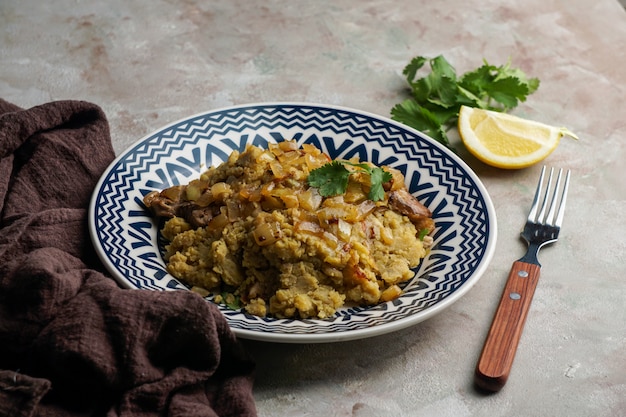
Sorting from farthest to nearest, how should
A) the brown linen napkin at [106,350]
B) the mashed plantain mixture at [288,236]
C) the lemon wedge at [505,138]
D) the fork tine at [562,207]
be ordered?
the lemon wedge at [505,138] → the fork tine at [562,207] → the mashed plantain mixture at [288,236] → the brown linen napkin at [106,350]

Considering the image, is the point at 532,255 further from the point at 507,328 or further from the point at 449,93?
the point at 449,93

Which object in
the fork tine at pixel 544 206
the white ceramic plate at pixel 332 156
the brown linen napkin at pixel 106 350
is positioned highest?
the brown linen napkin at pixel 106 350

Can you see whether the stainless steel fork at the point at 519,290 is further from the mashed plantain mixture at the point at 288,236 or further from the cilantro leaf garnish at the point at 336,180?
the cilantro leaf garnish at the point at 336,180

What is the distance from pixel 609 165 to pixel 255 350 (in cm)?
203

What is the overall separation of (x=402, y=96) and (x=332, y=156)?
0.89 metres

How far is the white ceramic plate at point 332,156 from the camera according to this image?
248 cm

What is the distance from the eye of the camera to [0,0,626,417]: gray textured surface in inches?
97.3

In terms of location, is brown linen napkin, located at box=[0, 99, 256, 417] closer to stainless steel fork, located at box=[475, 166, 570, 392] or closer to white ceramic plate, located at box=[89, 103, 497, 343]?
white ceramic plate, located at box=[89, 103, 497, 343]

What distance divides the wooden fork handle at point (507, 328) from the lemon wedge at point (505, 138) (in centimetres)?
79

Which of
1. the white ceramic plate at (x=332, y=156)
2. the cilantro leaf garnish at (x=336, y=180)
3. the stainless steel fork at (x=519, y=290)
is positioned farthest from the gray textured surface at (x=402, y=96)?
the cilantro leaf garnish at (x=336, y=180)

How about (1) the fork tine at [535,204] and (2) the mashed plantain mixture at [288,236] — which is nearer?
(2) the mashed plantain mixture at [288,236]

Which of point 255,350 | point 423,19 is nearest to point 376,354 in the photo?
point 255,350

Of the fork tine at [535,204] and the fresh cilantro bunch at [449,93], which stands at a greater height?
the fresh cilantro bunch at [449,93]

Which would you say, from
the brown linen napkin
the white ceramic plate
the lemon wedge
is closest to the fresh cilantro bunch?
the lemon wedge
